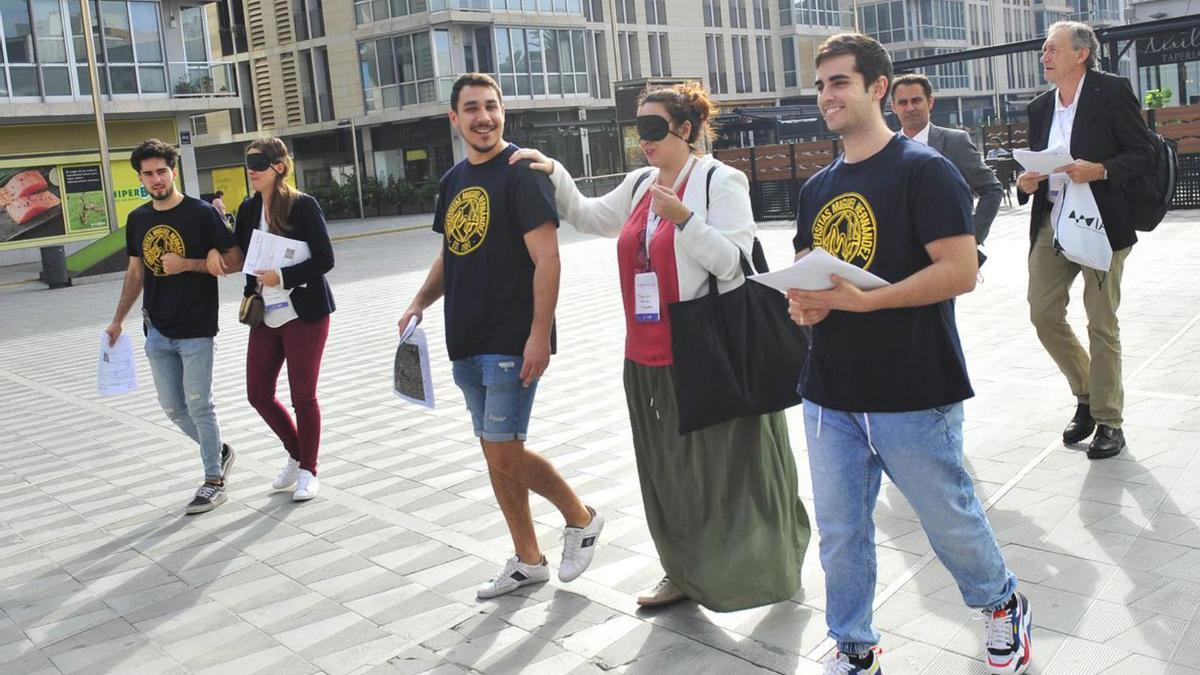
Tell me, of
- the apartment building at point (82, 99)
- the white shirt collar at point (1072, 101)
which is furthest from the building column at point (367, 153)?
the white shirt collar at point (1072, 101)

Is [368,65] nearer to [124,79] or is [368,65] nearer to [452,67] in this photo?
[452,67]

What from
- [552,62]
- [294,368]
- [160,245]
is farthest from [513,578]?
[552,62]

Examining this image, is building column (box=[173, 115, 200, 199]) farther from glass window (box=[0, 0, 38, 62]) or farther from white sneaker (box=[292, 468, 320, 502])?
white sneaker (box=[292, 468, 320, 502])

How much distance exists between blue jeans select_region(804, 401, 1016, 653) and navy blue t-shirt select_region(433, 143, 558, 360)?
1.35 m

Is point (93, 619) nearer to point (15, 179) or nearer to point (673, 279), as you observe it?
point (673, 279)

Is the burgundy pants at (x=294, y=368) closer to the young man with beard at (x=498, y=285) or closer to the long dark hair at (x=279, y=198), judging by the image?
the long dark hair at (x=279, y=198)

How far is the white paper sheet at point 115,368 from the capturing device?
6430 mm

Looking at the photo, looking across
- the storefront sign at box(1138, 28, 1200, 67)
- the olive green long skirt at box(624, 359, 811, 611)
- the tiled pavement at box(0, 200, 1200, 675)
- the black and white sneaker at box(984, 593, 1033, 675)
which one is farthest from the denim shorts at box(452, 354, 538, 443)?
the storefront sign at box(1138, 28, 1200, 67)

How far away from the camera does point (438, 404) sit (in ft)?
27.4

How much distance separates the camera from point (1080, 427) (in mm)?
5672

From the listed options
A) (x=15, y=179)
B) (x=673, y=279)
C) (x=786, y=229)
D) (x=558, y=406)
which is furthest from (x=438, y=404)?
(x=15, y=179)

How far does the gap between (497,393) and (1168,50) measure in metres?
28.1

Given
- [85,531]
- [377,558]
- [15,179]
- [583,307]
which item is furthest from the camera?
[15,179]

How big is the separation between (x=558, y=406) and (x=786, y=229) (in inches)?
589
